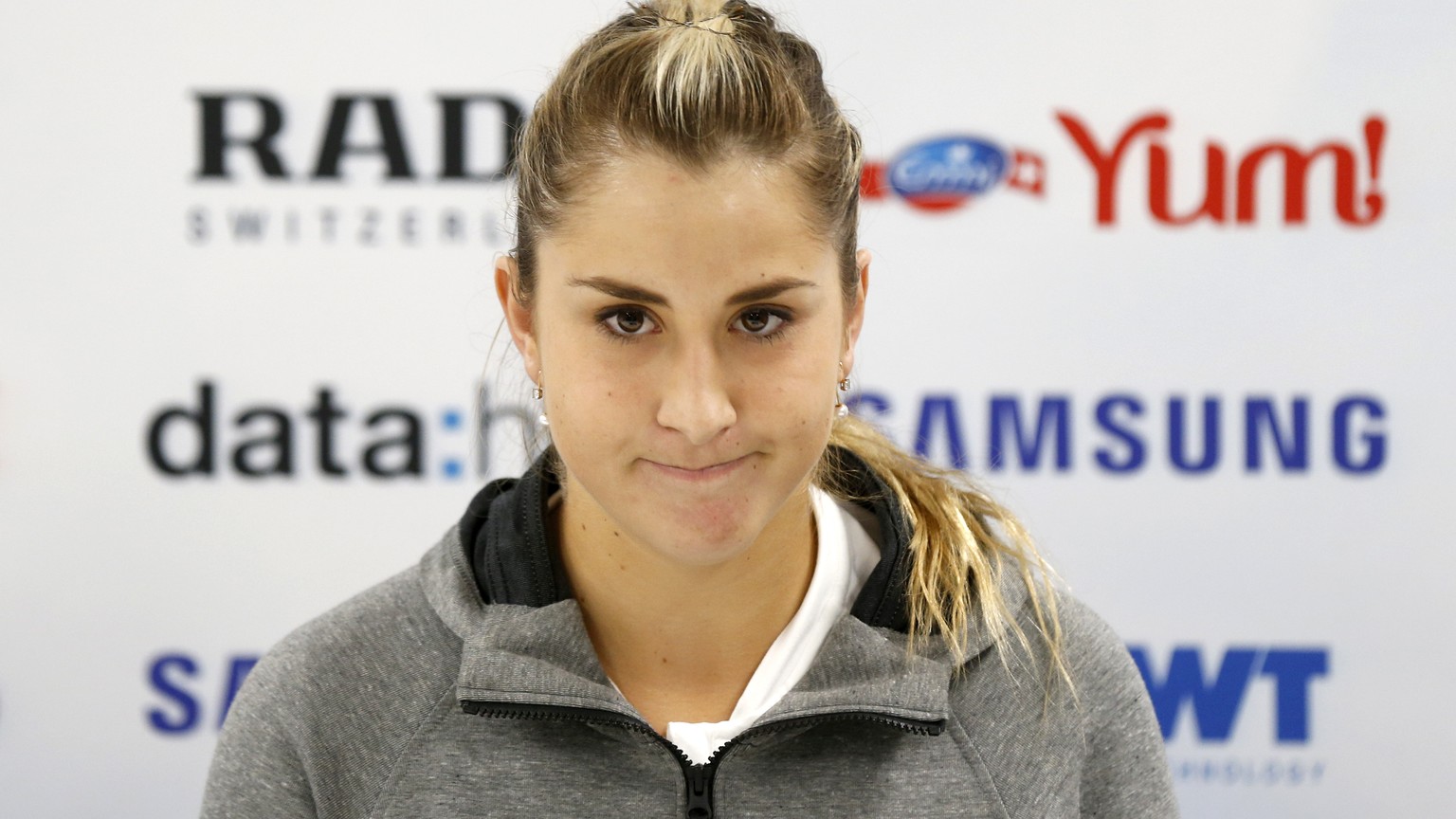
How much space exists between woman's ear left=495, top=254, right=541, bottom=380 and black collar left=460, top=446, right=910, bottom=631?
4.6 inches

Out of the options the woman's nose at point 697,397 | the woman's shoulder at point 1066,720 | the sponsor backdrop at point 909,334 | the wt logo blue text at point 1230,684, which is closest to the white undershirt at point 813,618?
the woman's shoulder at point 1066,720

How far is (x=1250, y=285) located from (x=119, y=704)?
5.75 feet

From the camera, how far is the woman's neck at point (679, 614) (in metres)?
1.13

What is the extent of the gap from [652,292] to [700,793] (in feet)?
1.28

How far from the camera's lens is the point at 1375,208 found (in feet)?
6.54

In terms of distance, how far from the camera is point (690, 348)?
0.99 metres

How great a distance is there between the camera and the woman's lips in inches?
40.0

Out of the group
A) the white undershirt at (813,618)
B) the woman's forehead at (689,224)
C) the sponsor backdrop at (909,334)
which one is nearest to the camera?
the woman's forehead at (689,224)

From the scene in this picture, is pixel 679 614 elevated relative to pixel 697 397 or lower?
lower

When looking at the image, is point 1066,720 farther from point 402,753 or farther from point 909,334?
point 909,334

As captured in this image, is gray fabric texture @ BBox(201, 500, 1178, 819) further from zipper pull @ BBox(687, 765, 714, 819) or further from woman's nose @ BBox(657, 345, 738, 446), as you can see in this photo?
woman's nose @ BBox(657, 345, 738, 446)

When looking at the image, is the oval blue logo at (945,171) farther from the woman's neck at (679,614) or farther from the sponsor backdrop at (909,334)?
the woman's neck at (679,614)

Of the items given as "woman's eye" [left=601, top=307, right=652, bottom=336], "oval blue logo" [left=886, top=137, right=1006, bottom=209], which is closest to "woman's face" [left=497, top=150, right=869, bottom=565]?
"woman's eye" [left=601, top=307, right=652, bottom=336]

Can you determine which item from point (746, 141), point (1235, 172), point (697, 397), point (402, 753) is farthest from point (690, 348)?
point (1235, 172)
